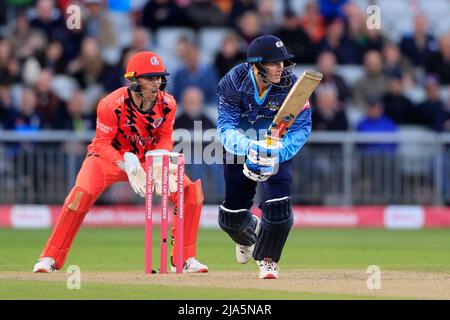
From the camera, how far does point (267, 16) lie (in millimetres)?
21031

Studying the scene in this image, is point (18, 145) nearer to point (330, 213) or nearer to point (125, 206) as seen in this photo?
point (125, 206)

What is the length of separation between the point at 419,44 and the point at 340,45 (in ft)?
4.83

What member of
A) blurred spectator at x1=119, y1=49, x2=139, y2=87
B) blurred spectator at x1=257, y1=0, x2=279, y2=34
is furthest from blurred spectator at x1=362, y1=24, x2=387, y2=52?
blurred spectator at x1=119, y1=49, x2=139, y2=87

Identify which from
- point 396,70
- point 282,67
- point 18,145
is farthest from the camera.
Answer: point 396,70

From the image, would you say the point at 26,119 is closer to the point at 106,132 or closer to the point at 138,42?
the point at 138,42

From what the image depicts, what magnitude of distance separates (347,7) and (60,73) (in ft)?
16.9

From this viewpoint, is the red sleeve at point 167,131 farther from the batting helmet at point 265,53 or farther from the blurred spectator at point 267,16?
the blurred spectator at point 267,16

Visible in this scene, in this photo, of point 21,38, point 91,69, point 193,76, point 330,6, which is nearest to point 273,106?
point 193,76

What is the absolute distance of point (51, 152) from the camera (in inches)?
770

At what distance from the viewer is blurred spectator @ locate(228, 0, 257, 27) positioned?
21125 millimetres

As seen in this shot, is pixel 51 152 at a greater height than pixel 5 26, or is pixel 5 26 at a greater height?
pixel 5 26

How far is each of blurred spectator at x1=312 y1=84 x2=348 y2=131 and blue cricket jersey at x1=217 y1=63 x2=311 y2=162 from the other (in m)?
8.31

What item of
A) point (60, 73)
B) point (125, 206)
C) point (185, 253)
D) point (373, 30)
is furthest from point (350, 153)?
point (185, 253)

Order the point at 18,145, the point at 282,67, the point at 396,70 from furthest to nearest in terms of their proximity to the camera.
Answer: the point at 396,70, the point at 18,145, the point at 282,67
